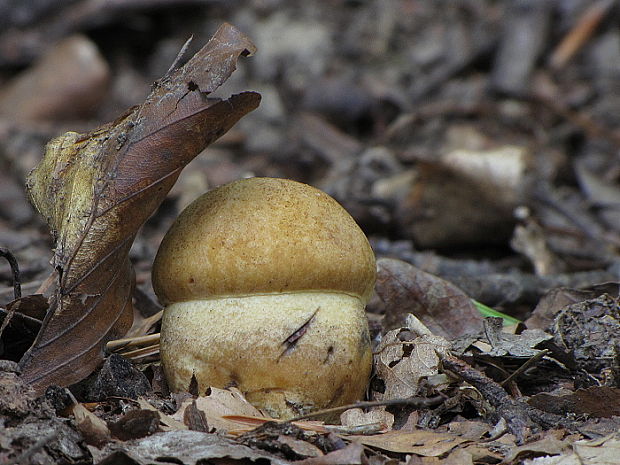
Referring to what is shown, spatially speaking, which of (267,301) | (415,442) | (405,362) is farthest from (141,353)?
(415,442)

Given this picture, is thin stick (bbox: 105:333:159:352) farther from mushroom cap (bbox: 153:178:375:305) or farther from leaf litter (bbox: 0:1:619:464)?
mushroom cap (bbox: 153:178:375:305)

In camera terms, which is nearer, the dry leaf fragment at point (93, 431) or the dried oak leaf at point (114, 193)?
the dry leaf fragment at point (93, 431)

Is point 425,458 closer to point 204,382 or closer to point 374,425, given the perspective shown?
point 374,425

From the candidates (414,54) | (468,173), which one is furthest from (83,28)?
(468,173)

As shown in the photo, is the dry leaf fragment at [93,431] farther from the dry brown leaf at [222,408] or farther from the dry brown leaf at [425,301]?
the dry brown leaf at [425,301]

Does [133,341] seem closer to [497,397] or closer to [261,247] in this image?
[261,247]

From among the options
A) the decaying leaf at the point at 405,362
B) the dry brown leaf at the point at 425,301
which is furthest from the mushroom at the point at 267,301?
the dry brown leaf at the point at 425,301

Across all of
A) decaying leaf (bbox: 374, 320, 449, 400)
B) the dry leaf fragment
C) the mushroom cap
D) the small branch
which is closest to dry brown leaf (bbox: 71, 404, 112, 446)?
the dry leaf fragment
